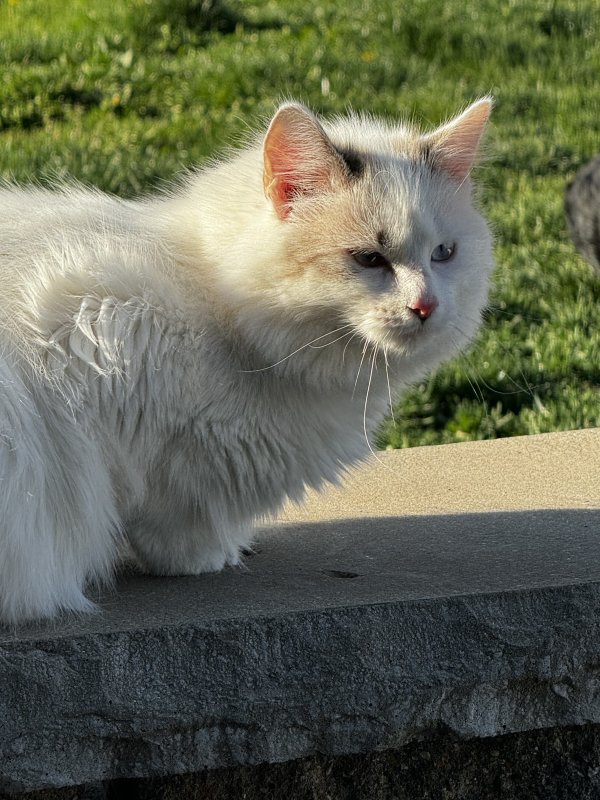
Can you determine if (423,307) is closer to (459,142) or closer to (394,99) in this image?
(459,142)

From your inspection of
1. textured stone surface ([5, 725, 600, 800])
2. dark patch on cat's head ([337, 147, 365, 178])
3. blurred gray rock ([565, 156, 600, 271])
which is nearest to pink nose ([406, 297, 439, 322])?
dark patch on cat's head ([337, 147, 365, 178])

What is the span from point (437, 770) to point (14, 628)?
36.8 inches

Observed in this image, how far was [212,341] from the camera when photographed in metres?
2.26

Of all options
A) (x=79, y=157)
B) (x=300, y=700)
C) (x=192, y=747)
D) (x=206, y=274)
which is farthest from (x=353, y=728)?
(x=79, y=157)

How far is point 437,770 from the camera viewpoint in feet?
7.62

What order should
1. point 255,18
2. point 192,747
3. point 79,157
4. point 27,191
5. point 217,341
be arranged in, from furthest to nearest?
point 255,18 < point 79,157 < point 27,191 < point 217,341 < point 192,747

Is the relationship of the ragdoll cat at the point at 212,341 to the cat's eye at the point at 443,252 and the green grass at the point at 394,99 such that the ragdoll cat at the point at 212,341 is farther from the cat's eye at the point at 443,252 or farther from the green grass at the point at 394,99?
A: the green grass at the point at 394,99

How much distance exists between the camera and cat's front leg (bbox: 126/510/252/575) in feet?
7.64

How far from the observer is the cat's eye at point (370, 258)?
220cm

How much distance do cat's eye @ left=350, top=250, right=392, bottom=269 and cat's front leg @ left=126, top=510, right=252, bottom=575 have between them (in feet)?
2.07

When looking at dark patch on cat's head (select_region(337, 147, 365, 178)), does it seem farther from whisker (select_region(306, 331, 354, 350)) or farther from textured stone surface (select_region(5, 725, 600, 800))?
textured stone surface (select_region(5, 725, 600, 800))

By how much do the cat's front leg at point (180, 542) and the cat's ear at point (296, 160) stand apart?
67 cm

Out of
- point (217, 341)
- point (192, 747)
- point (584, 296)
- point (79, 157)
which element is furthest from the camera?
point (79, 157)

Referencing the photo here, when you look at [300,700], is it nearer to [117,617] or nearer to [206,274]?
[117,617]
